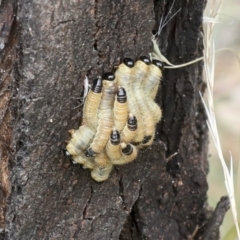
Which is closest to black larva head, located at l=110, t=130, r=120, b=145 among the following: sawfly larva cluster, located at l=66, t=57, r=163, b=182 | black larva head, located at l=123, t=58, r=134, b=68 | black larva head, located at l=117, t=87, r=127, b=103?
sawfly larva cluster, located at l=66, t=57, r=163, b=182

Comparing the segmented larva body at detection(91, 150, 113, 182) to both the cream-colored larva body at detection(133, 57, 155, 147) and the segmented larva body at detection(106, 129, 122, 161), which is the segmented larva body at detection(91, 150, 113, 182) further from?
the cream-colored larva body at detection(133, 57, 155, 147)

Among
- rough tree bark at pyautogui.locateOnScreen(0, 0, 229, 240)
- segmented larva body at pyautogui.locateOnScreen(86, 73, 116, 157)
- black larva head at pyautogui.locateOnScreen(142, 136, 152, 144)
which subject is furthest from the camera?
black larva head at pyautogui.locateOnScreen(142, 136, 152, 144)

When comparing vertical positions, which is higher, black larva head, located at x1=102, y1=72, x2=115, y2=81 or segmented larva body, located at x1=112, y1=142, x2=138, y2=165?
black larva head, located at x1=102, y1=72, x2=115, y2=81

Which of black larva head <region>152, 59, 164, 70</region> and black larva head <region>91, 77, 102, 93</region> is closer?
black larva head <region>91, 77, 102, 93</region>

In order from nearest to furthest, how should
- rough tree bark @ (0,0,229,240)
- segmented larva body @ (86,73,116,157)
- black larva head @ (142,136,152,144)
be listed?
rough tree bark @ (0,0,229,240), segmented larva body @ (86,73,116,157), black larva head @ (142,136,152,144)

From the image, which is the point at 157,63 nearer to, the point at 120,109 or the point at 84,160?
the point at 120,109

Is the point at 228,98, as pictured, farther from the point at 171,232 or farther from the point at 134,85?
the point at 134,85

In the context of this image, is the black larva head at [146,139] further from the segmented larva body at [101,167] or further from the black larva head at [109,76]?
the black larva head at [109,76]
